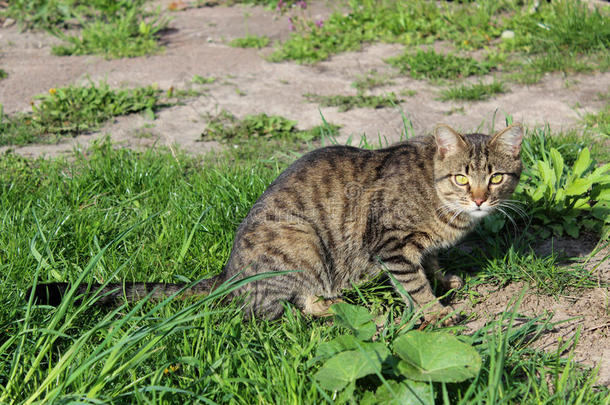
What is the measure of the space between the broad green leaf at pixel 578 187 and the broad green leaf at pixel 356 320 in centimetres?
177

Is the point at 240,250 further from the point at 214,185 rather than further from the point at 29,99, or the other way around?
the point at 29,99

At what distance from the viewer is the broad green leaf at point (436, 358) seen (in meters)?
2.04

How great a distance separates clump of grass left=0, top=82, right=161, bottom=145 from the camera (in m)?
5.01

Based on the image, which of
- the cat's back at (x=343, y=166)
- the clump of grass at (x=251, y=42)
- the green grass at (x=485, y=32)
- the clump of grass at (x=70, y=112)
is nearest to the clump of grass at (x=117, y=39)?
the clump of grass at (x=251, y=42)

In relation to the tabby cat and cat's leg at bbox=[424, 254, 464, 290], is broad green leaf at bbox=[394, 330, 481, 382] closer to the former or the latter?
the tabby cat

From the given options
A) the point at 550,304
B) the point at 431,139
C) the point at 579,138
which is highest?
the point at 431,139

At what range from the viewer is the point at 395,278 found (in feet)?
9.83

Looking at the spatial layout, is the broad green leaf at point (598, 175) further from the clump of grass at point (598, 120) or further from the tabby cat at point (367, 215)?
the clump of grass at point (598, 120)

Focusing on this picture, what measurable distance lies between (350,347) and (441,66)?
4.45 m

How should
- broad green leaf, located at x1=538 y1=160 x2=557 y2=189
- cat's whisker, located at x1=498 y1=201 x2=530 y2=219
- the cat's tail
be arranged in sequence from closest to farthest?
1. the cat's tail
2. cat's whisker, located at x1=498 y1=201 x2=530 y2=219
3. broad green leaf, located at x1=538 y1=160 x2=557 y2=189

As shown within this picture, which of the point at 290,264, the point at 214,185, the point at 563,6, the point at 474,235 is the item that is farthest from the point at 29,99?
the point at 563,6

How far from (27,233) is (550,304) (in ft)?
9.13

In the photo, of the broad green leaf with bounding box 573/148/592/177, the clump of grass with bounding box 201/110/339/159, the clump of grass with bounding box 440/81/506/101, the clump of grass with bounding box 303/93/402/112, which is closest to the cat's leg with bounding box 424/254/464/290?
the broad green leaf with bounding box 573/148/592/177

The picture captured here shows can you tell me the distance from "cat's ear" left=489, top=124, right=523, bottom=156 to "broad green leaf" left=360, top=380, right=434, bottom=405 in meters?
1.46
